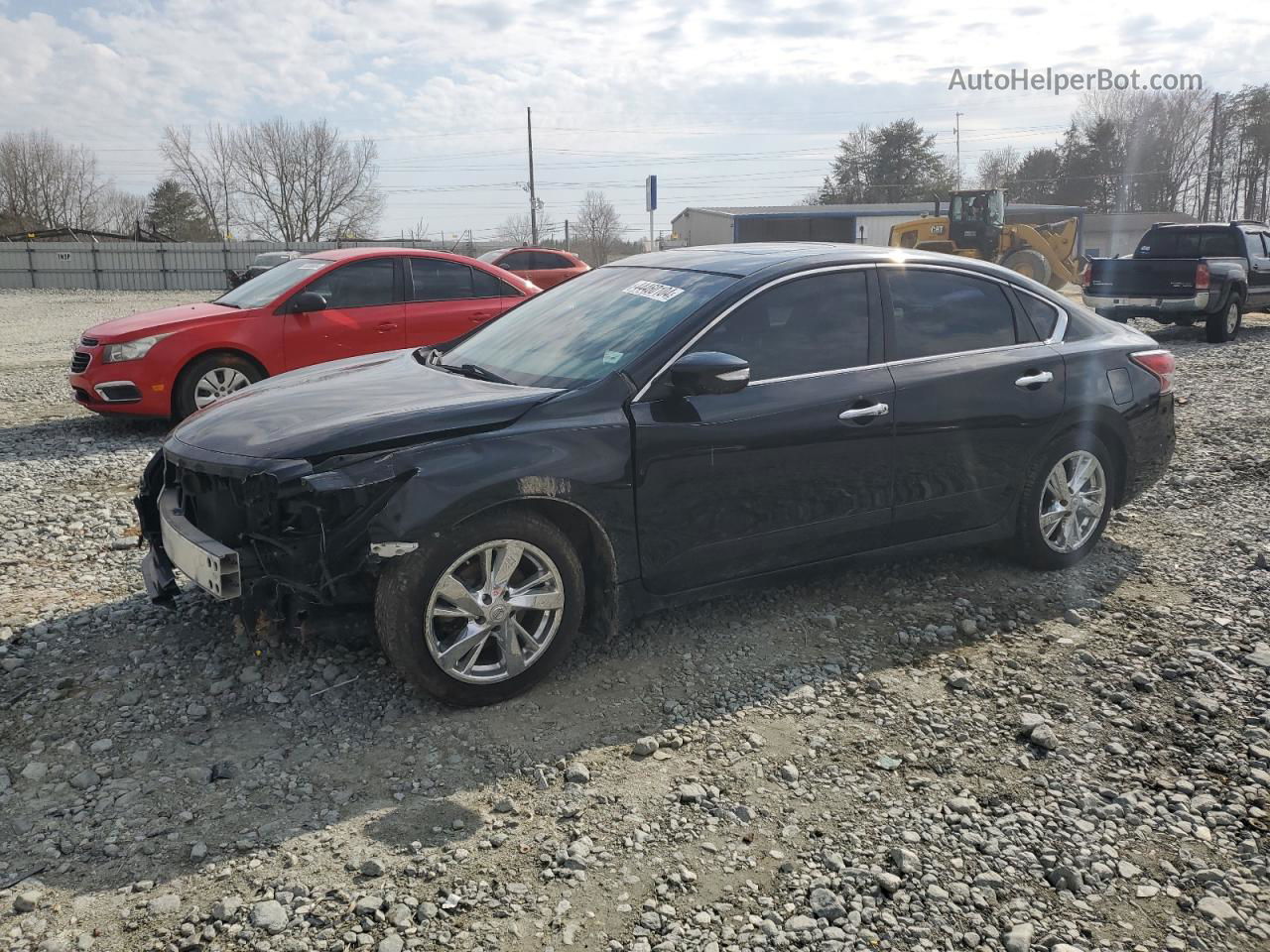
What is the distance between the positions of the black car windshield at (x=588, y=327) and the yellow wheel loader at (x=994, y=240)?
21920 millimetres

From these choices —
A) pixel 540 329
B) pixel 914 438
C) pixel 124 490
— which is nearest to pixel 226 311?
pixel 124 490

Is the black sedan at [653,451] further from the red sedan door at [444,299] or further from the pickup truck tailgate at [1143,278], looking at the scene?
the pickup truck tailgate at [1143,278]

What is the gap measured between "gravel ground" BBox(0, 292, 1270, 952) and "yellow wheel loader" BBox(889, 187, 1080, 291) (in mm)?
21930

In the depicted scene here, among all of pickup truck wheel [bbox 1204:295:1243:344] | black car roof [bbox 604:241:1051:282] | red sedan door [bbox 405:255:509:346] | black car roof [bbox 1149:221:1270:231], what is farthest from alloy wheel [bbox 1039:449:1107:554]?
black car roof [bbox 1149:221:1270:231]

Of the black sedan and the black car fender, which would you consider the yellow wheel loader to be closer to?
the black sedan

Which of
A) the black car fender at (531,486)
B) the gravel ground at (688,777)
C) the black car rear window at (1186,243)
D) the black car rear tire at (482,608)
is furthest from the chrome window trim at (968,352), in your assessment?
the black car rear window at (1186,243)

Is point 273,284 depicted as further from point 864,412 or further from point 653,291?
point 864,412

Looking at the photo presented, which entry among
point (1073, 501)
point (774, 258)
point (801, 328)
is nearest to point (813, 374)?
point (801, 328)

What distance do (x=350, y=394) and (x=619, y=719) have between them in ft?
5.41

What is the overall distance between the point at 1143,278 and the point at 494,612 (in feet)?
49.1

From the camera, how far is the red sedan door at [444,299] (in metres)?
9.63

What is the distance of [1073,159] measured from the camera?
74.8 m

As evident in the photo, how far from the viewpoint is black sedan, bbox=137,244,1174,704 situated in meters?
3.55

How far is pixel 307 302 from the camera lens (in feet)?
29.5
